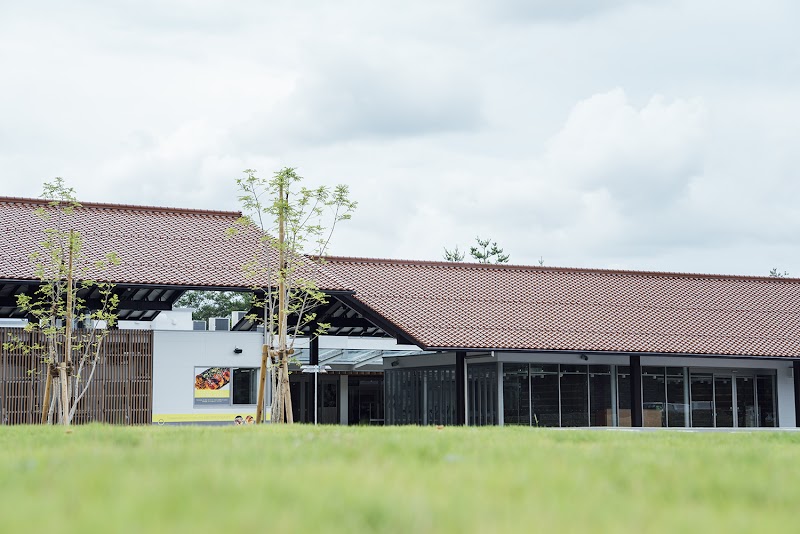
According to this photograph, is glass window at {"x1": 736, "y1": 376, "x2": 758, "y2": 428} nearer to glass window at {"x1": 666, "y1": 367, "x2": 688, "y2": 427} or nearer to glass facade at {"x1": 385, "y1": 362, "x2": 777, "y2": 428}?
glass facade at {"x1": 385, "y1": 362, "x2": 777, "y2": 428}

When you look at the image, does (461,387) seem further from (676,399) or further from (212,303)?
(212,303)

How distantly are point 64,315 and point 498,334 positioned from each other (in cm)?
1291

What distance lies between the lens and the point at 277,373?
67.1ft

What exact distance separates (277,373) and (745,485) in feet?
50.1

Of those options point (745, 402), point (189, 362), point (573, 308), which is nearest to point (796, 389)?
point (745, 402)

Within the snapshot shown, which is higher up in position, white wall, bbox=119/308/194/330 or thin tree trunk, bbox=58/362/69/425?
white wall, bbox=119/308/194/330

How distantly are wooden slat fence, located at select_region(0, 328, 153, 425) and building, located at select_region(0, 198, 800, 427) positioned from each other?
13.9 inches

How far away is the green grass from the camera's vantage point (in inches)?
169

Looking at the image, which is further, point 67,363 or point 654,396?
point 654,396

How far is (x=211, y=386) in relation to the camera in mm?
28203

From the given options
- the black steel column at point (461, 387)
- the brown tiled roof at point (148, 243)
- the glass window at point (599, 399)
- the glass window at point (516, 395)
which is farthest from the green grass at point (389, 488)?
the glass window at point (599, 399)

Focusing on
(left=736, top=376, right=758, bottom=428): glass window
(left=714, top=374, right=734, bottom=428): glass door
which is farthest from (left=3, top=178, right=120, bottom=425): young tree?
(left=736, top=376, right=758, bottom=428): glass window

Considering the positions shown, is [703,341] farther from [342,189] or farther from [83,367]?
[83,367]

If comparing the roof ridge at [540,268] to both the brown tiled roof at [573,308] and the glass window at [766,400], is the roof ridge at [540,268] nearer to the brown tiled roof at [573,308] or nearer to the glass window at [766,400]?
the brown tiled roof at [573,308]
